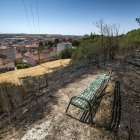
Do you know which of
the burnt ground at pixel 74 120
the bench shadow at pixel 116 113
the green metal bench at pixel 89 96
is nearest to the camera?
the burnt ground at pixel 74 120

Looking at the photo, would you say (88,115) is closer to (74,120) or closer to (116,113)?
(74,120)

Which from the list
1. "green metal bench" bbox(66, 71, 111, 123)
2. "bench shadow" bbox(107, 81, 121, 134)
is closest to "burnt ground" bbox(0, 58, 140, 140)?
"bench shadow" bbox(107, 81, 121, 134)

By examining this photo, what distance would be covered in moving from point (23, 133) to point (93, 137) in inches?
74.1

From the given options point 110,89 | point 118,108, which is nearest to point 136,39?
point 110,89

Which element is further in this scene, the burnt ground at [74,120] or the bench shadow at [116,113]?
the bench shadow at [116,113]

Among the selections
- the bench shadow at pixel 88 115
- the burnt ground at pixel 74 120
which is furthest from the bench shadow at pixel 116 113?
the bench shadow at pixel 88 115

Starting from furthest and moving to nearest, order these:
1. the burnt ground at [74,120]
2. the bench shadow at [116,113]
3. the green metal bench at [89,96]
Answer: the green metal bench at [89,96]
the bench shadow at [116,113]
the burnt ground at [74,120]

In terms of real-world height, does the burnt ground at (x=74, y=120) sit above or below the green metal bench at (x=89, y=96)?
below

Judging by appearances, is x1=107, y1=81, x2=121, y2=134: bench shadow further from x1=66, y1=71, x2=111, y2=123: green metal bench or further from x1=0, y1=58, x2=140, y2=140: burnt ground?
x1=66, y1=71, x2=111, y2=123: green metal bench

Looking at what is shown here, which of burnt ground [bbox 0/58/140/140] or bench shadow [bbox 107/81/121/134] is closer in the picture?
burnt ground [bbox 0/58/140/140]

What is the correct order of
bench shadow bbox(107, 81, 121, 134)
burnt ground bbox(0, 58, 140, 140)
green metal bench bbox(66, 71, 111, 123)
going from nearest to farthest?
burnt ground bbox(0, 58, 140, 140)
bench shadow bbox(107, 81, 121, 134)
green metal bench bbox(66, 71, 111, 123)

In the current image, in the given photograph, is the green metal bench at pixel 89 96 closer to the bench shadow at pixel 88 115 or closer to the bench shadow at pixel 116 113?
the bench shadow at pixel 88 115

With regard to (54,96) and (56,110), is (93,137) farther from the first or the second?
(54,96)

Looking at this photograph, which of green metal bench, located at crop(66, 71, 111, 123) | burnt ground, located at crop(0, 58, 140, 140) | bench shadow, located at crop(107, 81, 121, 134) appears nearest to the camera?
burnt ground, located at crop(0, 58, 140, 140)
